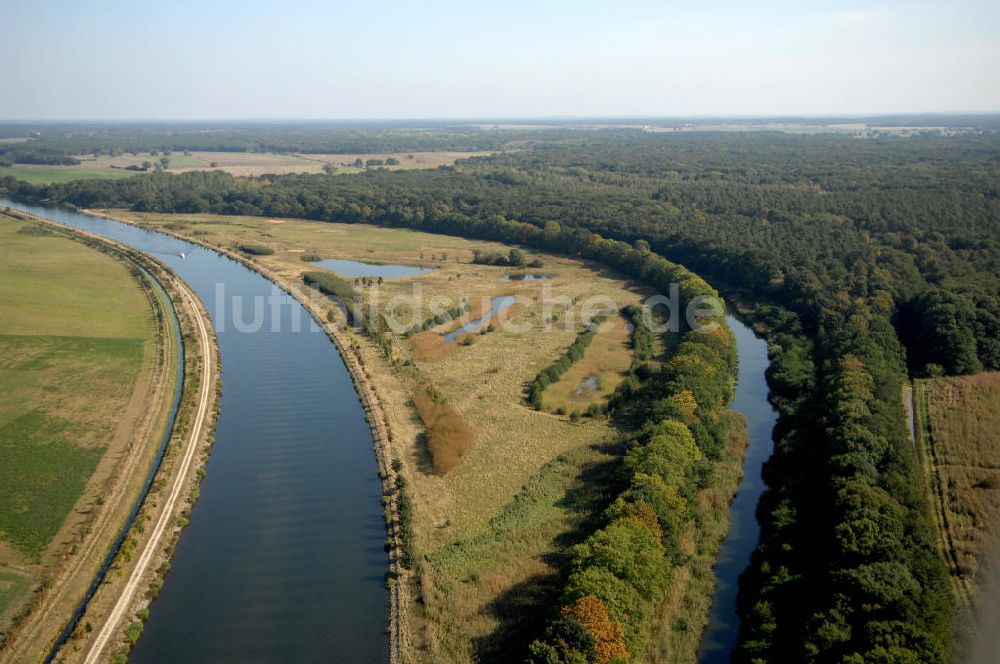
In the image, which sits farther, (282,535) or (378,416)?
(378,416)

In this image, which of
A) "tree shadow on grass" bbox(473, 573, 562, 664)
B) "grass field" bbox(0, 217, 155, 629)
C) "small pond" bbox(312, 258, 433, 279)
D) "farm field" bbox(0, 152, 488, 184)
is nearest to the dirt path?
"grass field" bbox(0, 217, 155, 629)

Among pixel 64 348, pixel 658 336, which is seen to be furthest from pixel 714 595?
pixel 64 348

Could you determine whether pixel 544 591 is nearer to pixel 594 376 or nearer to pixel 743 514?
pixel 743 514

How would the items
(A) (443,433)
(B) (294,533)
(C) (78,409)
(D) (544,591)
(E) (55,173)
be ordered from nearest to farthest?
(D) (544,591)
(B) (294,533)
(A) (443,433)
(C) (78,409)
(E) (55,173)

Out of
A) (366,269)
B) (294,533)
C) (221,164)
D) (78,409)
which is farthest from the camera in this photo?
(221,164)

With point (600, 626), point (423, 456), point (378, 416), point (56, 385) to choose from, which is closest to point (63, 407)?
point (56, 385)

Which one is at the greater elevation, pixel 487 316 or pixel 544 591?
pixel 487 316

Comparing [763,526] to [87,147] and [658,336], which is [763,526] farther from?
[87,147]
